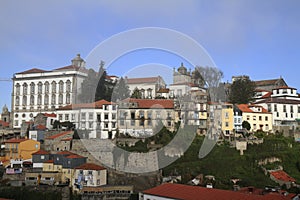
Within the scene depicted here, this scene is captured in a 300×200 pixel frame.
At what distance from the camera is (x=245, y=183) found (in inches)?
1214

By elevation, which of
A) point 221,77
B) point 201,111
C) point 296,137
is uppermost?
point 221,77

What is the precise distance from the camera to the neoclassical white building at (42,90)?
59312mm

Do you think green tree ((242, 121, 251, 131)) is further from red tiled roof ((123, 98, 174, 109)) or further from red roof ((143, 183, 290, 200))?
red roof ((143, 183, 290, 200))

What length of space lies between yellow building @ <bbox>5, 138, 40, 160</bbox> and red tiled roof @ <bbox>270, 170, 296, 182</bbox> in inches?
1000

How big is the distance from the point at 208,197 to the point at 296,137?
2373 centimetres

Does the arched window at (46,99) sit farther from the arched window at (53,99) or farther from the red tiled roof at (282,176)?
the red tiled roof at (282,176)

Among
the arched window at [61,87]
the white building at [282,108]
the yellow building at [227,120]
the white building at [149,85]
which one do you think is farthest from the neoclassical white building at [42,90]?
the white building at [282,108]

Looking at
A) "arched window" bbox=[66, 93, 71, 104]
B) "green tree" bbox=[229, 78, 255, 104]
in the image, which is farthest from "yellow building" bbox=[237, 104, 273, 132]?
"arched window" bbox=[66, 93, 71, 104]

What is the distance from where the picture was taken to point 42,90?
61.3m

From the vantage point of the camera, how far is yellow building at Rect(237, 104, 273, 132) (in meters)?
45.9

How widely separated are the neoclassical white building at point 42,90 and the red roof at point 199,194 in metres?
34.0

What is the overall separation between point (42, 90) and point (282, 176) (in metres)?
41.6

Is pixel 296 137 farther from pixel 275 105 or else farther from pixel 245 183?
pixel 245 183

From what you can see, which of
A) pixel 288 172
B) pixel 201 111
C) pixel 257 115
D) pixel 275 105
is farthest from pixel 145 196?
pixel 275 105
